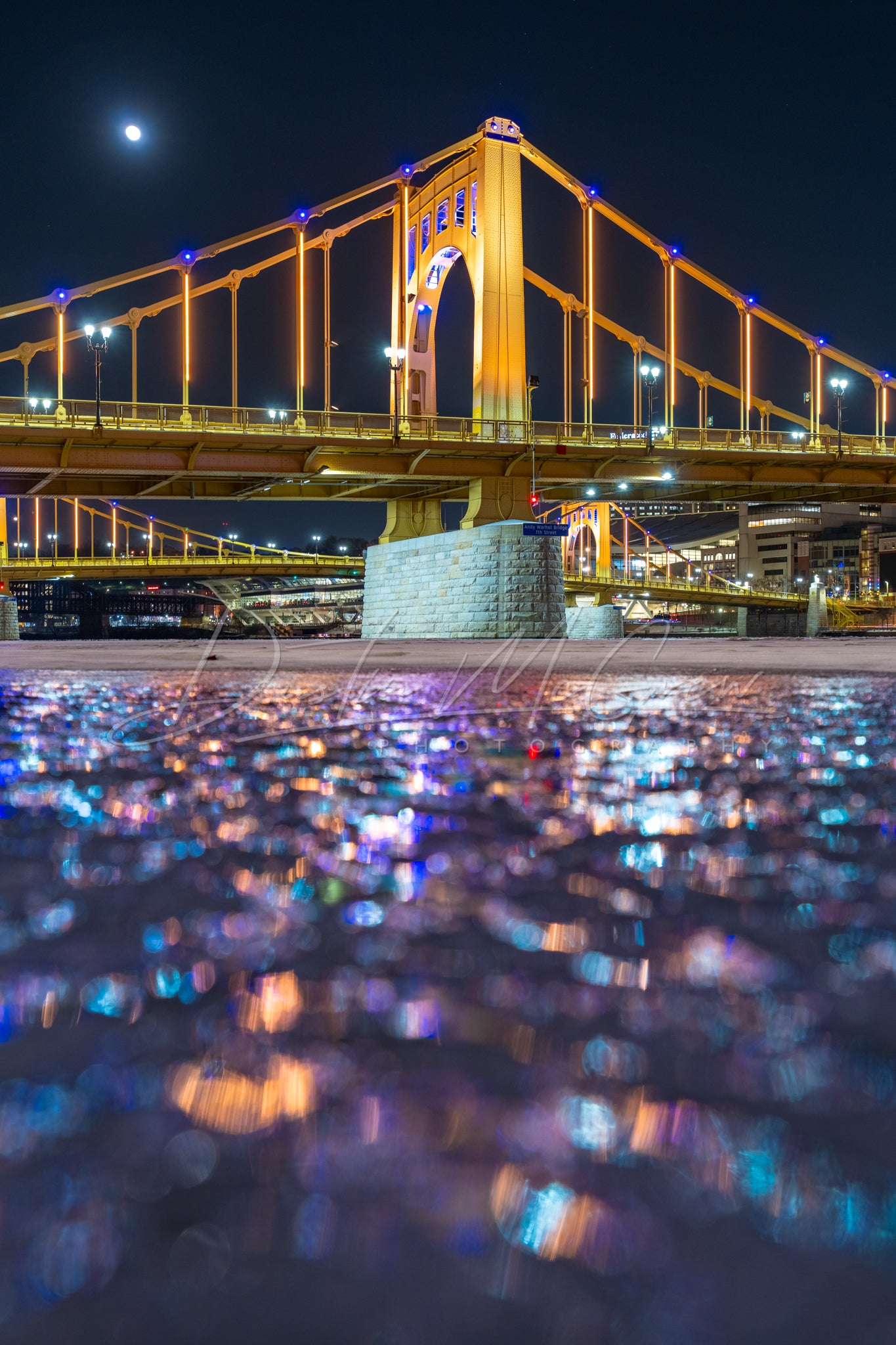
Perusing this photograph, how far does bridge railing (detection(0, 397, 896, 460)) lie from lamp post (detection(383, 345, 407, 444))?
2.17ft

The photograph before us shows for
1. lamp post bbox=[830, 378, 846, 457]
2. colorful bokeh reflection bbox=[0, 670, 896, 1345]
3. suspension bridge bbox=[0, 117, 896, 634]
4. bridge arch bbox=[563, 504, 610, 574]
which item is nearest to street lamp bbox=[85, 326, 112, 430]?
suspension bridge bbox=[0, 117, 896, 634]

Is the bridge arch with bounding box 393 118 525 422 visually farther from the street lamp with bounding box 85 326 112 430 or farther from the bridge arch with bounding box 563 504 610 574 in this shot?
the bridge arch with bounding box 563 504 610 574

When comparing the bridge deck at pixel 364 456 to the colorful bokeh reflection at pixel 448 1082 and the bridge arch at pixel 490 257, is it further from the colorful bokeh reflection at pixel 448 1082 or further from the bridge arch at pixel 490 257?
the colorful bokeh reflection at pixel 448 1082

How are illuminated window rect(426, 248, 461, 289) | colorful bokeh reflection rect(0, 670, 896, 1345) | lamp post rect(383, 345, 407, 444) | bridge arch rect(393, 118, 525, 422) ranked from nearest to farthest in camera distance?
colorful bokeh reflection rect(0, 670, 896, 1345) → lamp post rect(383, 345, 407, 444) → bridge arch rect(393, 118, 525, 422) → illuminated window rect(426, 248, 461, 289)

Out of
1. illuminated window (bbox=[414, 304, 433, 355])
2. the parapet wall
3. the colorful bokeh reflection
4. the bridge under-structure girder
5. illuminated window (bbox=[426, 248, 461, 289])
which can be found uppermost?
illuminated window (bbox=[426, 248, 461, 289])

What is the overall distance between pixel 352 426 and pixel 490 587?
8.24 metres

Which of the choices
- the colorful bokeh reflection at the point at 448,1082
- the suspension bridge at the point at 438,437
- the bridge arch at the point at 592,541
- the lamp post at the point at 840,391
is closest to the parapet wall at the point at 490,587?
the suspension bridge at the point at 438,437

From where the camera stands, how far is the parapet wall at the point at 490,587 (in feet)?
89.9

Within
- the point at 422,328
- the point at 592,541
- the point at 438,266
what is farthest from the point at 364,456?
the point at 592,541

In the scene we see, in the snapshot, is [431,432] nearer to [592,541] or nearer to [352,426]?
[352,426]

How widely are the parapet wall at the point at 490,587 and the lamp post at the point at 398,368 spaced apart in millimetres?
5051

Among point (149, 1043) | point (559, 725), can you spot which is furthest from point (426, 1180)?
point (559, 725)

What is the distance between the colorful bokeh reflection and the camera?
22.3 inches

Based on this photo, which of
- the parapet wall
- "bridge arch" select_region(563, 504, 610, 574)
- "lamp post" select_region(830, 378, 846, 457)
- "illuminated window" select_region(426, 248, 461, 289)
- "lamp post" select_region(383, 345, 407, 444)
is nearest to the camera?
the parapet wall
